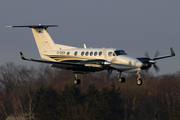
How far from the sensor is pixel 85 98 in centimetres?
8688

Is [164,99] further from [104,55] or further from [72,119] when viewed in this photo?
[104,55]

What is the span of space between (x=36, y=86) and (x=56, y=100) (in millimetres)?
7305

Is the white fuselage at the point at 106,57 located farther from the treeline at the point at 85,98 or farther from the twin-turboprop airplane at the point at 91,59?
the treeline at the point at 85,98

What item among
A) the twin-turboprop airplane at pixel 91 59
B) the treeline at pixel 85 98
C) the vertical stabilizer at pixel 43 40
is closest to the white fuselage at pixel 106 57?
the twin-turboprop airplane at pixel 91 59

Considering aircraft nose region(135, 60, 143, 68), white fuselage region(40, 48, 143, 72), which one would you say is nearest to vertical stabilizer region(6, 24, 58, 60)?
white fuselage region(40, 48, 143, 72)

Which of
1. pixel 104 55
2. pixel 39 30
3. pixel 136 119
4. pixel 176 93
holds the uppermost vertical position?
pixel 39 30

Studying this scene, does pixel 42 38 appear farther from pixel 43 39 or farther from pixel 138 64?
pixel 138 64

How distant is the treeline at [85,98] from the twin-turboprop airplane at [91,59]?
43.3m

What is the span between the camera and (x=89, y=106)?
8362 cm

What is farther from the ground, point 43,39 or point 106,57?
point 43,39

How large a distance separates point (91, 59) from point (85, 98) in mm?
54067

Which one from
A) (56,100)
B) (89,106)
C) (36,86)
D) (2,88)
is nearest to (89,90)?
(89,106)

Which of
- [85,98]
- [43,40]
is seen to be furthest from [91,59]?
[85,98]

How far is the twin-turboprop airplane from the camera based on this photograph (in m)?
32.1
